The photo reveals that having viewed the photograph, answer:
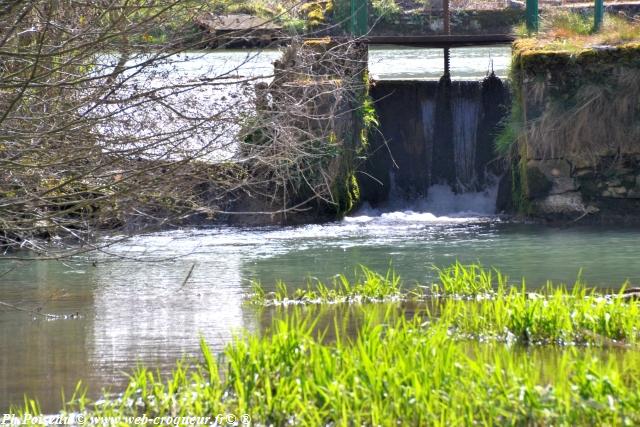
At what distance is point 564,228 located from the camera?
16.1m

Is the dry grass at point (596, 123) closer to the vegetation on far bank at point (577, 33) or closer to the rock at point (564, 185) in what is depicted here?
the rock at point (564, 185)

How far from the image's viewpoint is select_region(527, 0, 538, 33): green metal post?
61.0 feet

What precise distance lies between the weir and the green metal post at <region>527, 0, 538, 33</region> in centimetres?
110

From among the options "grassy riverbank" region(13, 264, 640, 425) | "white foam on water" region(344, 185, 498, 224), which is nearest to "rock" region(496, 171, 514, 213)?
"white foam on water" region(344, 185, 498, 224)

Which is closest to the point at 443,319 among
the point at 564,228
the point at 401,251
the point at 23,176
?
the point at 23,176

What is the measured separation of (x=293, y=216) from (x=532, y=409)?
41.0 feet

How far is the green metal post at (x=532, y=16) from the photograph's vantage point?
61.0ft

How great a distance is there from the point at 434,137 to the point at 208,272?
7.57 metres

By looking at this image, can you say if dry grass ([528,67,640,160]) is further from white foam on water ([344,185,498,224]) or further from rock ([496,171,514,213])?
white foam on water ([344,185,498,224])

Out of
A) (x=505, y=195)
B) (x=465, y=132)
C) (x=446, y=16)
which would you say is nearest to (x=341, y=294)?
(x=505, y=195)

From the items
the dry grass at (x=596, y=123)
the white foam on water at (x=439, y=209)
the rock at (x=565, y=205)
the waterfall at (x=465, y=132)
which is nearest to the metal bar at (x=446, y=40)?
the waterfall at (x=465, y=132)

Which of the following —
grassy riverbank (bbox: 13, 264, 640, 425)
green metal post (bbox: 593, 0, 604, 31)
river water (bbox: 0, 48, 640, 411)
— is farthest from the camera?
green metal post (bbox: 593, 0, 604, 31)

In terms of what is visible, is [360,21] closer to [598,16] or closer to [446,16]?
[446,16]

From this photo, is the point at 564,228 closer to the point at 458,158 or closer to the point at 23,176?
the point at 458,158
